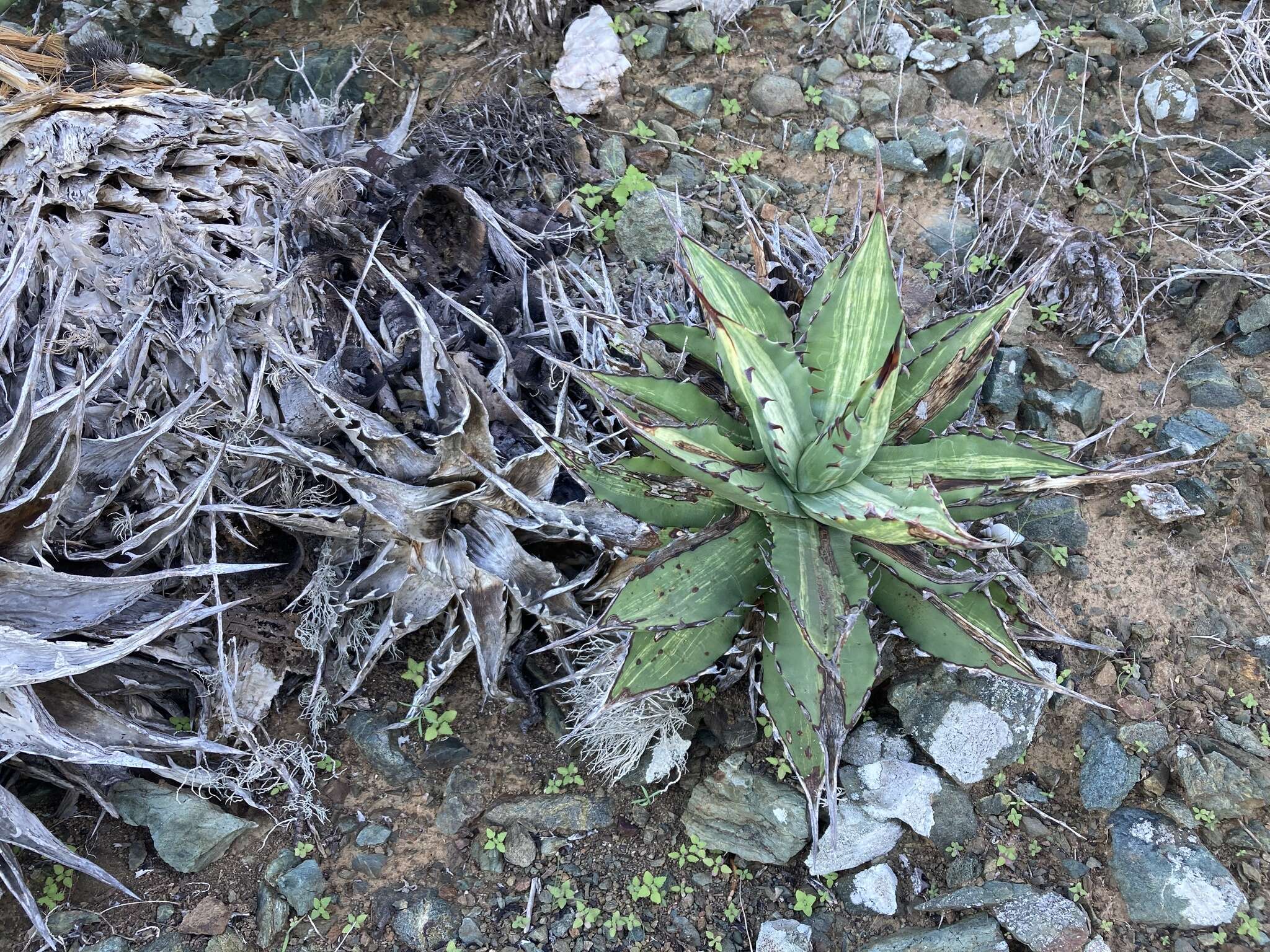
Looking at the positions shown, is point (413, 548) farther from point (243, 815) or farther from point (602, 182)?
point (602, 182)

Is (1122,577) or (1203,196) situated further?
(1203,196)

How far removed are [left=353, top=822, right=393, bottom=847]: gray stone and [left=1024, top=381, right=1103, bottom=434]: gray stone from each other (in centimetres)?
215

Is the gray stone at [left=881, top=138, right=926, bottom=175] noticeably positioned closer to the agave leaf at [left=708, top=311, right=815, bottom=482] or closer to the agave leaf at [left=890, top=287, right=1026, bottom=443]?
the agave leaf at [left=890, top=287, right=1026, bottom=443]

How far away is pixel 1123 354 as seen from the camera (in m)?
2.71

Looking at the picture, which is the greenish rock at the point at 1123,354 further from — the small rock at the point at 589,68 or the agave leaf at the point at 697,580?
the small rock at the point at 589,68

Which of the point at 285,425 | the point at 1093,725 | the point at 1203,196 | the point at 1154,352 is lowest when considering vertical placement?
the point at 1093,725

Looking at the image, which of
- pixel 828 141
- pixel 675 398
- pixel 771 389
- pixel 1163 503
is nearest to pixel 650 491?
pixel 675 398

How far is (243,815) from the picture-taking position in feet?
7.20

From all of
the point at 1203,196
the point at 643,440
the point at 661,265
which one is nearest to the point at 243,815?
the point at 643,440

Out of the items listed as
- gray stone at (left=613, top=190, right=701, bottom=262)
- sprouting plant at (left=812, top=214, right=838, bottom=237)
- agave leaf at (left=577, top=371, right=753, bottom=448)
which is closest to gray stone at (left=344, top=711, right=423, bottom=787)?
agave leaf at (left=577, top=371, right=753, bottom=448)

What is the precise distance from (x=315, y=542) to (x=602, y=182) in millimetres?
1533

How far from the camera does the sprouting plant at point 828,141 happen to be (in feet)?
10.2

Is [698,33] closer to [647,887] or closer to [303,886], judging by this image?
[647,887]

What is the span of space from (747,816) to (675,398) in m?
1.00
